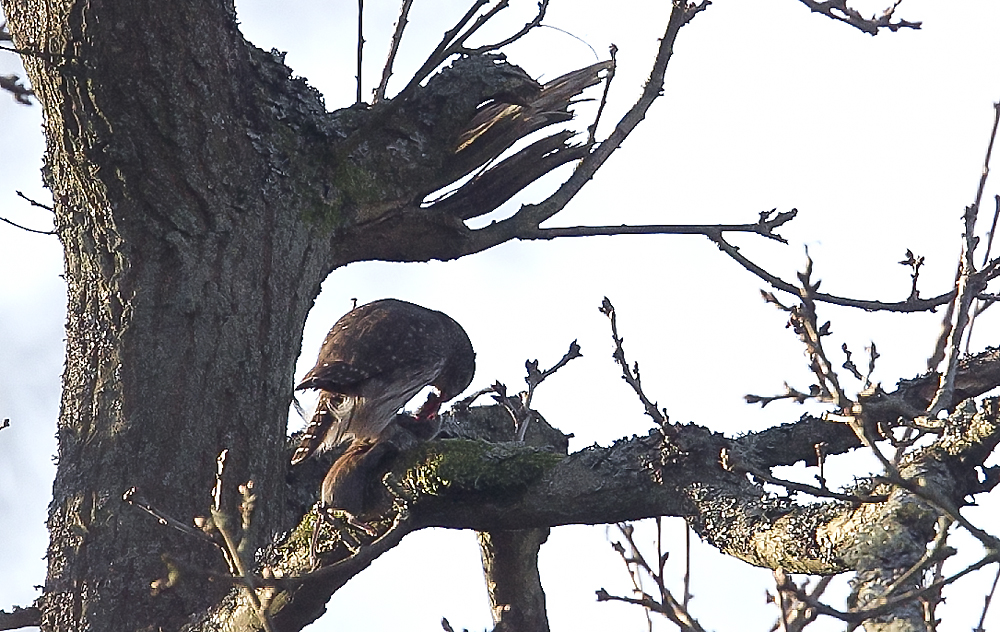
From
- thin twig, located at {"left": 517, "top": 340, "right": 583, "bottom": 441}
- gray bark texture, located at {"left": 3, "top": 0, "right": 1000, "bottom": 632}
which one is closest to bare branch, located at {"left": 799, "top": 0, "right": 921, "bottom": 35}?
gray bark texture, located at {"left": 3, "top": 0, "right": 1000, "bottom": 632}

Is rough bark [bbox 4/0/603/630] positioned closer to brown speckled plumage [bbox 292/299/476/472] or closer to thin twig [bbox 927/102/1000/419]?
brown speckled plumage [bbox 292/299/476/472]

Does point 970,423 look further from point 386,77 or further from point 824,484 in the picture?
point 386,77

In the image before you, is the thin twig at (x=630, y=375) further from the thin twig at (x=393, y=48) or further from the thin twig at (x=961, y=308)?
the thin twig at (x=393, y=48)

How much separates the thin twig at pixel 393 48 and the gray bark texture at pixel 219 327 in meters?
1.03

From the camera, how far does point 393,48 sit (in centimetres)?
495

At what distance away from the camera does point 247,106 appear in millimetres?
3562

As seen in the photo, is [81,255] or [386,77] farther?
[386,77]

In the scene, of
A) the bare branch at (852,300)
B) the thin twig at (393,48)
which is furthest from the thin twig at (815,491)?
the thin twig at (393,48)

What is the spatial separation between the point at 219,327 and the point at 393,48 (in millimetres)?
1932

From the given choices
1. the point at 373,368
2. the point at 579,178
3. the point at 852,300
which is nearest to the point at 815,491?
the point at 852,300

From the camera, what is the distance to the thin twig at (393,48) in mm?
4867

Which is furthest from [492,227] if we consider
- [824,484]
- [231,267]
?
[824,484]

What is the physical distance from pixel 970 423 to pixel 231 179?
208 centimetres

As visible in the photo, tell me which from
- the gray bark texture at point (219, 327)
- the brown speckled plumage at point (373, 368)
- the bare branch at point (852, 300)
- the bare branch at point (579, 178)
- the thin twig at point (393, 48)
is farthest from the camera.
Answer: the thin twig at point (393, 48)
